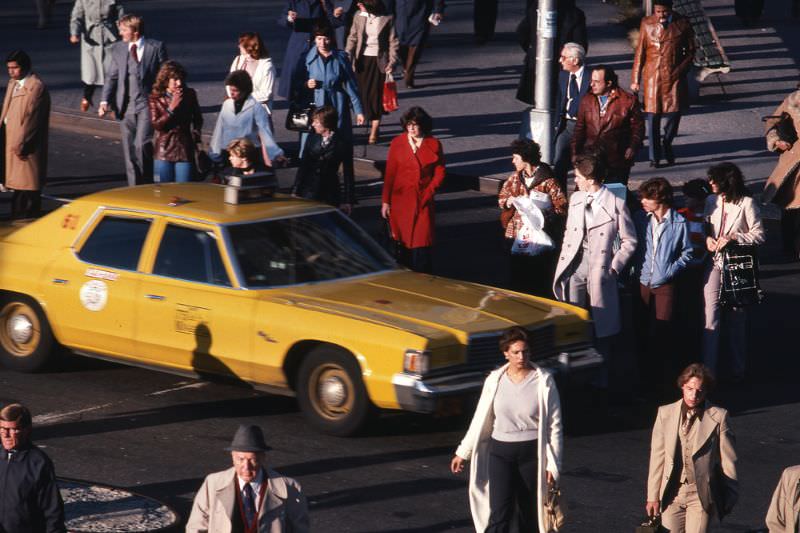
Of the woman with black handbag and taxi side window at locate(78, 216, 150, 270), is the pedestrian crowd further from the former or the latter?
taxi side window at locate(78, 216, 150, 270)

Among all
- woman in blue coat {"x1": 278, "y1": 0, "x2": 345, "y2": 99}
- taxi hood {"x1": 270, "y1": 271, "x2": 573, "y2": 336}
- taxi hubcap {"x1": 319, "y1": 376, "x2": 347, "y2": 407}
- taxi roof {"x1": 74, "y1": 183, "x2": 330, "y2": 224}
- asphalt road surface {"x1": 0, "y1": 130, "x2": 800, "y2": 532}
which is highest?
woman in blue coat {"x1": 278, "y1": 0, "x2": 345, "y2": 99}

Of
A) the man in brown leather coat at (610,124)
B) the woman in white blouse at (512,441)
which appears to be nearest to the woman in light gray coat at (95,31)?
the man in brown leather coat at (610,124)

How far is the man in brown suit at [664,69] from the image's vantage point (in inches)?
764

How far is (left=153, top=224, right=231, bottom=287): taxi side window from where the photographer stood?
11.3 meters

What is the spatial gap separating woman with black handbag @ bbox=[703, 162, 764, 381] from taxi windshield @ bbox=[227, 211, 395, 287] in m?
2.46

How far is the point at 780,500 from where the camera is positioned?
7.54 m

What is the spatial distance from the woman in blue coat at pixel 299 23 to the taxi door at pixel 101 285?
26.3 feet

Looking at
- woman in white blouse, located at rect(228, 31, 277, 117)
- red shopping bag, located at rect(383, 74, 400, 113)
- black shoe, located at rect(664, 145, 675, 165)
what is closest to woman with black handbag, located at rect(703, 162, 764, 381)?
woman in white blouse, located at rect(228, 31, 277, 117)

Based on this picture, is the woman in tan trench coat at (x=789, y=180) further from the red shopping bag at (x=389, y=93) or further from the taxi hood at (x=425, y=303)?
the red shopping bag at (x=389, y=93)

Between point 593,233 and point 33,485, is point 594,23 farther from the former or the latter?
point 33,485

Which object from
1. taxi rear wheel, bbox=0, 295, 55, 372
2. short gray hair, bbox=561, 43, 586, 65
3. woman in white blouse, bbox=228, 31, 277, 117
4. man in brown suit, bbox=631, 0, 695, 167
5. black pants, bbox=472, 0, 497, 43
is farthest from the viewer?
black pants, bbox=472, 0, 497, 43

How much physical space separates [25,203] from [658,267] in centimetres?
717

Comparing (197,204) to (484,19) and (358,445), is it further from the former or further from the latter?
(484,19)

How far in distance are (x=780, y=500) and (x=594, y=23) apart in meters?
25.9
